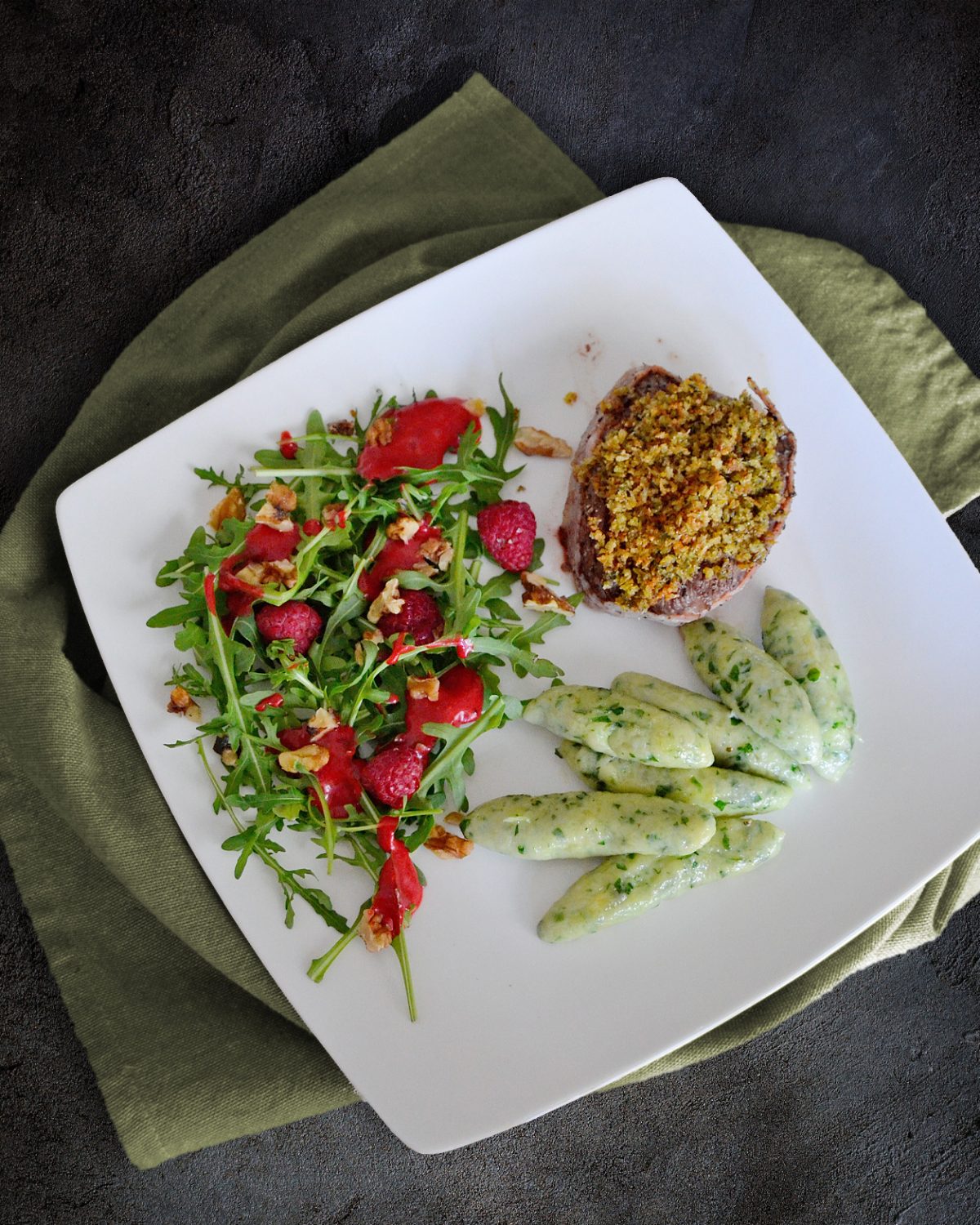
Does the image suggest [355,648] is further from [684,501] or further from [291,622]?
[684,501]

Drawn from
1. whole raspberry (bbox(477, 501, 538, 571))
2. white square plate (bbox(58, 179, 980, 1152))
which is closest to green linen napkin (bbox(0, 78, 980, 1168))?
white square plate (bbox(58, 179, 980, 1152))

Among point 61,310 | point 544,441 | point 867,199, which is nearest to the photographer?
point 544,441

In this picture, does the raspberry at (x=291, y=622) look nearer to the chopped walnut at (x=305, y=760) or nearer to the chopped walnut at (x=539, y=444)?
the chopped walnut at (x=305, y=760)

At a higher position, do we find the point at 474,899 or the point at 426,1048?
the point at 474,899

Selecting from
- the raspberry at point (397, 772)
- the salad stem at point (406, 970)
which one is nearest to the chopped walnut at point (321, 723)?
the raspberry at point (397, 772)

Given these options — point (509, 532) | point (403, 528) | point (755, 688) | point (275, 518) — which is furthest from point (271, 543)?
point (755, 688)

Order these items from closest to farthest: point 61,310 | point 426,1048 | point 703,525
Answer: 1. point 703,525
2. point 426,1048
3. point 61,310

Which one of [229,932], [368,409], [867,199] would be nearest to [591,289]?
[368,409]

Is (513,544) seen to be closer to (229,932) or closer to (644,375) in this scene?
(644,375)
